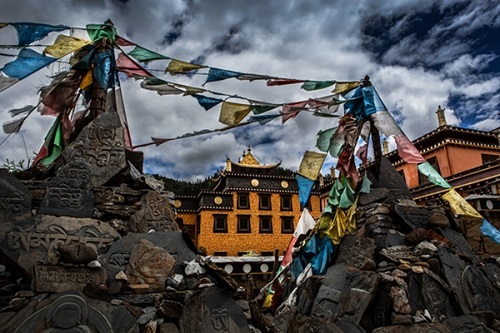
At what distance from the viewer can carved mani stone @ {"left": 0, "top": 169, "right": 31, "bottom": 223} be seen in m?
5.39

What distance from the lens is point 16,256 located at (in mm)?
5094

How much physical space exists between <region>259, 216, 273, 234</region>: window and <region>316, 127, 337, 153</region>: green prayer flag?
2066 cm

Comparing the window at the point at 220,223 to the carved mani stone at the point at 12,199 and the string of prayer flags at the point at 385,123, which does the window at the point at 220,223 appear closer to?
the string of prayer flags at the point at 385,123

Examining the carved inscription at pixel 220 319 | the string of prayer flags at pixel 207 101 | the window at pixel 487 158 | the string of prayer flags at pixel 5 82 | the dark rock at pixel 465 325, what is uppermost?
the window at pixel 487 158

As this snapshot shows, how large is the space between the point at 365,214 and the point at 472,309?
123 inches

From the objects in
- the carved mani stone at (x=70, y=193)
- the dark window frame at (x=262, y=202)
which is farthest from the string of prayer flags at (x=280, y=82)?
the dark window frame at (x=262, y=202)

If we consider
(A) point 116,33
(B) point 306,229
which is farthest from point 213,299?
(B) point 306,229

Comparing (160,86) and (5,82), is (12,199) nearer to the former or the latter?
(5,82)

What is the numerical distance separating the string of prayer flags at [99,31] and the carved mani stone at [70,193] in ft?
9.54

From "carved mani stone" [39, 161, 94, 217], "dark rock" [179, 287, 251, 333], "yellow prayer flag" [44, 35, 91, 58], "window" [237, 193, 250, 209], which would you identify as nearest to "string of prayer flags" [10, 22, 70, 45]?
"yellow prayer flag" [44, 35, 91, 58]

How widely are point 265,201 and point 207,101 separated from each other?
24029 millimetres

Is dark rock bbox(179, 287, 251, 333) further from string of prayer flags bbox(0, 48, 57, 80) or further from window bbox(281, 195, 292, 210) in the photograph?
window bbox(281, 195, 292, 210)

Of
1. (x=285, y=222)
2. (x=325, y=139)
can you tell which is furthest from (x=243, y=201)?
(x=325, y=139)

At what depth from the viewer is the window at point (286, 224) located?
3134 centimetres
